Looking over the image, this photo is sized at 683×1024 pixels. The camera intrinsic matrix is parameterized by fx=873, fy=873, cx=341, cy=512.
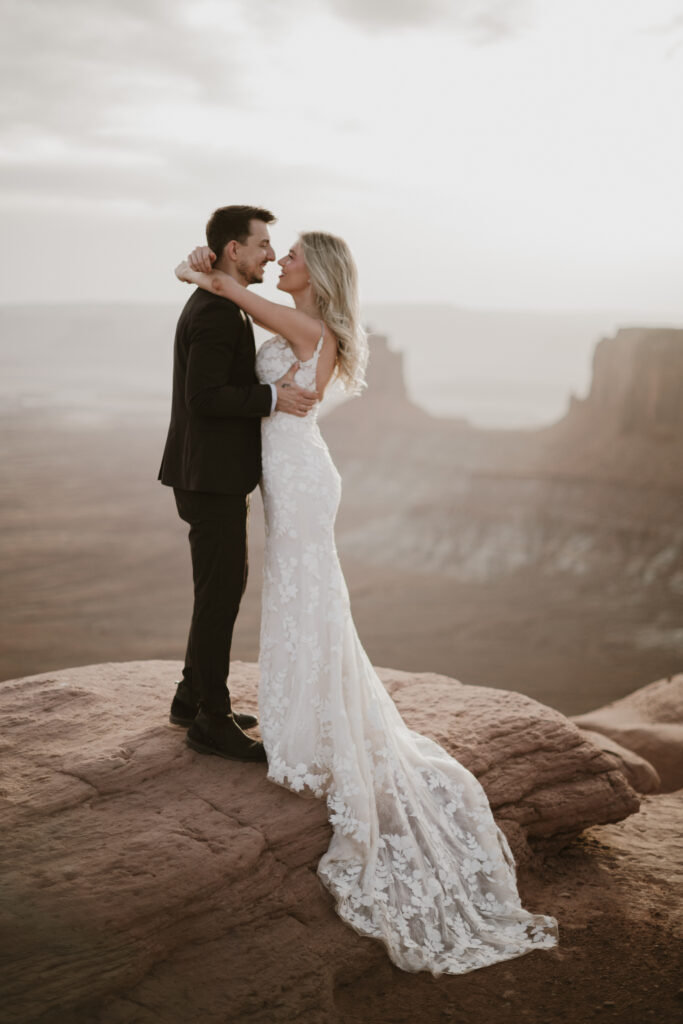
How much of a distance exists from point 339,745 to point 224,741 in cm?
64

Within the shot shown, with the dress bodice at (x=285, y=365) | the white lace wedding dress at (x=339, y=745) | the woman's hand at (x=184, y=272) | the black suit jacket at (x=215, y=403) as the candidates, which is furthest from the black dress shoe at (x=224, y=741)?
the woman's hand at (x=184, y=272)

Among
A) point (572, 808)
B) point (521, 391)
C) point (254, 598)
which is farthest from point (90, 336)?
point (572, 808)

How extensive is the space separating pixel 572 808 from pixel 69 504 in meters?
48.6

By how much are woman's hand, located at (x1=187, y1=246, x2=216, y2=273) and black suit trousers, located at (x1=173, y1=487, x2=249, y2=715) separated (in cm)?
102

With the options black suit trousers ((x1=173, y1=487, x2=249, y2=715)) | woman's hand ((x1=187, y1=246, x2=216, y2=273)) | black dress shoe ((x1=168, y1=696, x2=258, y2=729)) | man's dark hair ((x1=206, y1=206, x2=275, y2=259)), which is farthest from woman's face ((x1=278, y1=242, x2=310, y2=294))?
black dress shoe ((x1=168, y1=696, x2=258, y2=729))

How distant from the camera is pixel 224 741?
446cm

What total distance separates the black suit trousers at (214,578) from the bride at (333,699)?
0.57 ft

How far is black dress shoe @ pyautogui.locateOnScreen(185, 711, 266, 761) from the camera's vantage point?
4.45 meters

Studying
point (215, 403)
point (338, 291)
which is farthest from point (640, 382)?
point (215, 403)

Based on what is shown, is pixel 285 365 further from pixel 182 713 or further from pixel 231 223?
pixel 182 713

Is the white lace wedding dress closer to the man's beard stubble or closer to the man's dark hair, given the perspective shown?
the man's beard stubble

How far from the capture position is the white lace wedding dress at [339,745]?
4.16 m

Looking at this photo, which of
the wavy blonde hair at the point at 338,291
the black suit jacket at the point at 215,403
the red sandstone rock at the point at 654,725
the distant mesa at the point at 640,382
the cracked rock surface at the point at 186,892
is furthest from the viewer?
the distant mesa at the point at 640,382

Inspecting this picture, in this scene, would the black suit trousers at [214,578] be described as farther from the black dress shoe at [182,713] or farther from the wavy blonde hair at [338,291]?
the wavy blonde hair at [338,291]
